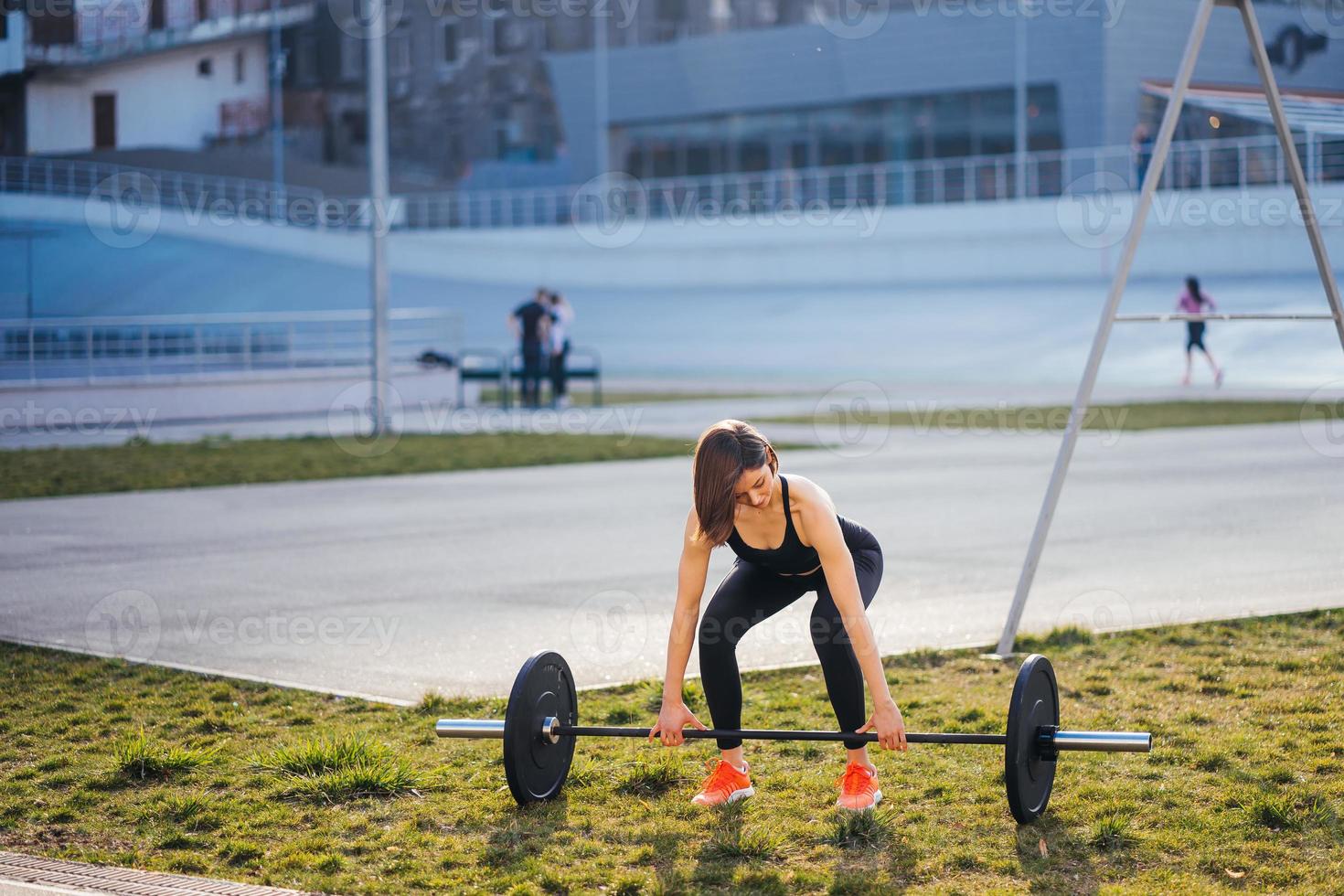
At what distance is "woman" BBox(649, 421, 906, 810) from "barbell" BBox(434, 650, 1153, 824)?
0.57 feet

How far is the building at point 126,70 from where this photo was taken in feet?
94.4

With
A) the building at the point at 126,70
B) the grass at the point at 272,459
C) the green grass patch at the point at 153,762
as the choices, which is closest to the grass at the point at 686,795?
the green grass patch at the point at 153,762

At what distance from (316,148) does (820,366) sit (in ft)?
115

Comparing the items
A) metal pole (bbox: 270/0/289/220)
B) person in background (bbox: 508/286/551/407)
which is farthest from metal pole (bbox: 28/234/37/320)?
person in background (bbox: 508/286/551/407)

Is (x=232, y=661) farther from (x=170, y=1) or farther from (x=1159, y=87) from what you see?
(x=170, y=1)

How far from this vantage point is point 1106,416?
825 inches

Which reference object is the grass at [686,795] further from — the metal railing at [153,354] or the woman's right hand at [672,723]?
the metal railing at [153,354]

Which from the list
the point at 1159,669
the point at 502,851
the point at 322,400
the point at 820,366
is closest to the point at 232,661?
the point at 502,851

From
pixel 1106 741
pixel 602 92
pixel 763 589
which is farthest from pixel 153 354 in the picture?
pixel 1106 741

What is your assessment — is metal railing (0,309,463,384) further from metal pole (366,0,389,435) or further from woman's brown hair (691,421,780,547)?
woman's brown hair (691,421,780,547)

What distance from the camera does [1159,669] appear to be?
258 inches

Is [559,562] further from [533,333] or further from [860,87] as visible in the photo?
[860,87]

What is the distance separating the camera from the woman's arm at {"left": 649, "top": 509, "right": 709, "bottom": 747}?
4551 mm

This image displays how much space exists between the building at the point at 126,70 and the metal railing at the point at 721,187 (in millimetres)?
2180
